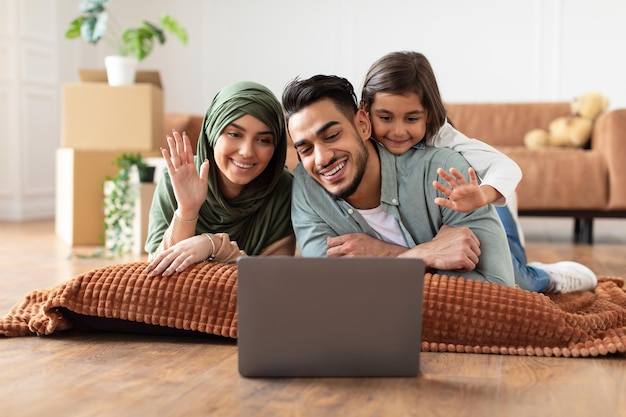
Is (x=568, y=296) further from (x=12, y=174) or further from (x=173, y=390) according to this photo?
(x=12, y=174)

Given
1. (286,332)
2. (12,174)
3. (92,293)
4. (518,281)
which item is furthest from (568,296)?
(12,174)

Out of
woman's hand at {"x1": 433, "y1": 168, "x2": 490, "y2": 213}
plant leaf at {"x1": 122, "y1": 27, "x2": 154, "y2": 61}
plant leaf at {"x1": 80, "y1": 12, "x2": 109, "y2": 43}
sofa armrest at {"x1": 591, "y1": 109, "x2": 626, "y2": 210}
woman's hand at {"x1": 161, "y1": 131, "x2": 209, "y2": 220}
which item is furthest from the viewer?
plant leaf at {"x1": 122, "y1": 27, "x2": 154, "y2": 61}

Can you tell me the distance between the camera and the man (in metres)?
1.76

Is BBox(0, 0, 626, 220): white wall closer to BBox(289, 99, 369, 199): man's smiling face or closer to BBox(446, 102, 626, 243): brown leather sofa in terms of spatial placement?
BBox(446, 102, 626, 243): brown leather sofa

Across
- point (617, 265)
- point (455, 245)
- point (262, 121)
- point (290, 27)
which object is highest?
point (290, 27)

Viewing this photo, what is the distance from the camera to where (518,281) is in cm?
216

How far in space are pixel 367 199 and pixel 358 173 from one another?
0.13 metres

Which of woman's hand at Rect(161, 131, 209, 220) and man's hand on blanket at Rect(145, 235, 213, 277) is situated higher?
woman's hand at Rect(161, 131, 209, 220)

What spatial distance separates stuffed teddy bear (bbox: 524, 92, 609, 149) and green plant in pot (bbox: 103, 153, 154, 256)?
2278 millimetres

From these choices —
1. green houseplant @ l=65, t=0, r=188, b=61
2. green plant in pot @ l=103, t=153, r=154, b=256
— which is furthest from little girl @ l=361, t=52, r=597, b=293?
green houseplant @ l=65, t=0, r=188, b=61

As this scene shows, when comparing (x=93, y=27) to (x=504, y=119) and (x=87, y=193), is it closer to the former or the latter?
(x=87, y=193)

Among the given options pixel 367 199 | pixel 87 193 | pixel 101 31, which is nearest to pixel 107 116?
pixel 87 193

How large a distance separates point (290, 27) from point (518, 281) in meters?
4.89

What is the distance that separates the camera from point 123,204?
3451mm
